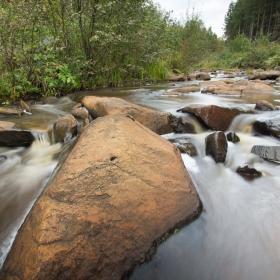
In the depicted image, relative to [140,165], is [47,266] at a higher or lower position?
lower

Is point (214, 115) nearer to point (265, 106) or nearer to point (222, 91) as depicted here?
point (265, 106)

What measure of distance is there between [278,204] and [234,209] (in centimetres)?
47

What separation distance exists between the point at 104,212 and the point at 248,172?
203 cm

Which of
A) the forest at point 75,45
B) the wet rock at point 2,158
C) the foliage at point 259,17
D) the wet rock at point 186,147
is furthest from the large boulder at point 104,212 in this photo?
the foliage at point 259,17

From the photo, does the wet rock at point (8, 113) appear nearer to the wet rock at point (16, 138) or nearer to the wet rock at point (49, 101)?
the wet rock at point (16, 138)

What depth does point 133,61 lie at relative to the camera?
361 inches

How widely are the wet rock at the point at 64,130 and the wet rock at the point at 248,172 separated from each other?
2.53 meters

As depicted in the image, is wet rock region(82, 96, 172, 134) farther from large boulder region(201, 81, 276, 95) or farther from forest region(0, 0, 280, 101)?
large boulder region(201, 81, 276, 95)

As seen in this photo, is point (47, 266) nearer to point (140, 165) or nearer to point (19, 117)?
point (140, 165)

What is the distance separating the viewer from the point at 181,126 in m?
3.98

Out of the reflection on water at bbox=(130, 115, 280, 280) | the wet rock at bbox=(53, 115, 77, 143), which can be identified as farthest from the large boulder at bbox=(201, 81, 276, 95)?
the wet rock at bbox=(53, 115, 77, 143)

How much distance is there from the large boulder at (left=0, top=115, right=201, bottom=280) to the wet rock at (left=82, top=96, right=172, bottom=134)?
154 centimetres

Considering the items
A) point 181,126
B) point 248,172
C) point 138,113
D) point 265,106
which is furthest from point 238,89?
point 248,172

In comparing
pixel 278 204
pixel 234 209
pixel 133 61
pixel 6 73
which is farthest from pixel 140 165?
pixel 133 61
